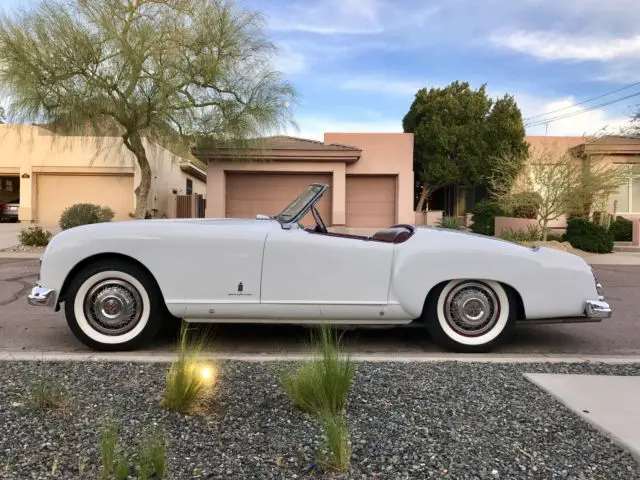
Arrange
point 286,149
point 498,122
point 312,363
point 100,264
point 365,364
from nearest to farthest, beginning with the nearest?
point 312,363 → point 365,364 → point 100,264 → point 286,149 → point 498,122

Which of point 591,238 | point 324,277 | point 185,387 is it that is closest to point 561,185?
point 591,238

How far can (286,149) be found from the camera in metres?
19.6

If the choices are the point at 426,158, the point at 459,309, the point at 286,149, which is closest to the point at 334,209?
the point at 286,149

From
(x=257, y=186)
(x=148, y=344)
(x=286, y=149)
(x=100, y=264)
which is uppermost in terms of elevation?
(x=286, y=149)

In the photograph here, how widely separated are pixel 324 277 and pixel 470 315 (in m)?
1.34

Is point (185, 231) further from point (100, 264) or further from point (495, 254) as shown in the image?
point (495, 254)

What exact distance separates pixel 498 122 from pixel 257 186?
381 inches

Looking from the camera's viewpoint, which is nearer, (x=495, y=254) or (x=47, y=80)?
(x=495, y=254)

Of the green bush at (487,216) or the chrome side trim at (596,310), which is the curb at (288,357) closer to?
the chrome side trim at (596,310)

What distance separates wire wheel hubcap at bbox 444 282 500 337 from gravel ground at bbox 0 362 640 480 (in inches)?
34.7

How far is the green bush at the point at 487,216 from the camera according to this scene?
63.8ft

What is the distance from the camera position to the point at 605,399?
344cm

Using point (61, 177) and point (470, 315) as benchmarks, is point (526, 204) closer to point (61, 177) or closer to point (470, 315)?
point (470, 315)

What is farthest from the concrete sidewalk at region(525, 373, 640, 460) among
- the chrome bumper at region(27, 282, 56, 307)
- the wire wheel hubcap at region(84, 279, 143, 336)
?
the chrome bumper at region(27, 282, 56, 307)
